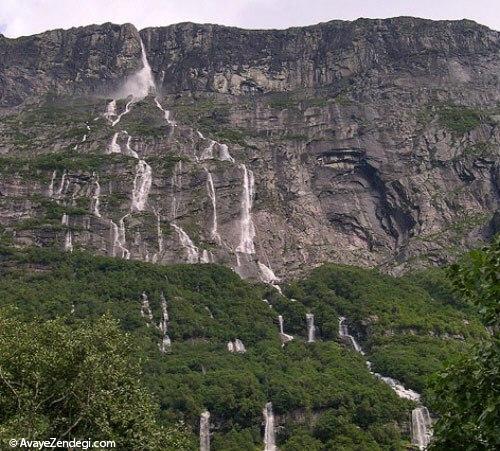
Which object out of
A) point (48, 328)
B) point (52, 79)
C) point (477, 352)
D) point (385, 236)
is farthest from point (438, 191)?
point (477, 352)

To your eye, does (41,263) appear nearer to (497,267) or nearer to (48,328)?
(48,328)

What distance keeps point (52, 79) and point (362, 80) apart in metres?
80.1

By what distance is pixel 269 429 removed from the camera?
263 ft

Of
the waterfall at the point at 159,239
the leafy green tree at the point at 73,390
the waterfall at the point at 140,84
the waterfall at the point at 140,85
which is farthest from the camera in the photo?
the waterfall at the point at 140,84

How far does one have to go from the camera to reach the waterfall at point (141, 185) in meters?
132

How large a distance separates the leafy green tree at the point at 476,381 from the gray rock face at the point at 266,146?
10916 centimetres

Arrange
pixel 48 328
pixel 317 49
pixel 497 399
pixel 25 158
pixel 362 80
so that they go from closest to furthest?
1. pixel 497 399
2. pixel 48 328
3. pixel 25 158
4. pixel 362 80
5. pixel 317 49

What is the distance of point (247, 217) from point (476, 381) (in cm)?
12101

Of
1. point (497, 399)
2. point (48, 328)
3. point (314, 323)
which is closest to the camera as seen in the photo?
point (497, 399)

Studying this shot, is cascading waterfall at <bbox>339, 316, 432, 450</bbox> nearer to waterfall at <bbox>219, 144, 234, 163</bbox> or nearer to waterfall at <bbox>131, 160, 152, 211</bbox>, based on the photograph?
waterfall at <bbox>131, 160, 152, 211</bbox>

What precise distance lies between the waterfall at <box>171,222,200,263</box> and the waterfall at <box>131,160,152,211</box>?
8.33 m

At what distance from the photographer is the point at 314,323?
4240 inches

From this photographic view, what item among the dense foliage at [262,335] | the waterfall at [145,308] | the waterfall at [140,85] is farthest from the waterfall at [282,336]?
the waterfall at [140,85]

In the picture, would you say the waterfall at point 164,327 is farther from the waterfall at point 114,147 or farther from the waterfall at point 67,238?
the waterfall at point 114,147
